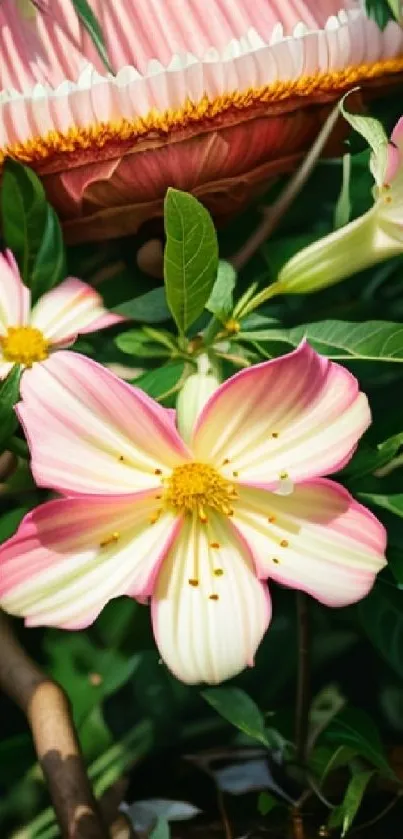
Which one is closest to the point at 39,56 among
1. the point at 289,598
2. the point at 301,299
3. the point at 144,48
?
the point at 144,48

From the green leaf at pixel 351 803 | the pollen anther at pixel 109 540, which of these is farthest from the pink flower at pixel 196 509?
the green leaf at pixel 351 803

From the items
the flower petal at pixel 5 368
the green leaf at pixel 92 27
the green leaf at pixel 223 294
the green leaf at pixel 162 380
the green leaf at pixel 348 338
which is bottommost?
the green leaf at pixel 348 338

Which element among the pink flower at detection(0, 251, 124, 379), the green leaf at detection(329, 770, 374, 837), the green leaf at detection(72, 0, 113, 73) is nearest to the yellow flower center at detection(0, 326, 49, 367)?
the pink flower at detection(0, 251, 124, 379)

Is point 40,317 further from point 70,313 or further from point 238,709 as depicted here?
point 238,709

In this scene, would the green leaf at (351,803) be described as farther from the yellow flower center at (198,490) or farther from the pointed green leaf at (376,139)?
the pointed green leaf at (376,139)

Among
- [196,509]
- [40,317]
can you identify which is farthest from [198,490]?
[40,317]

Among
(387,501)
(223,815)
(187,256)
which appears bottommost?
(223,815)
